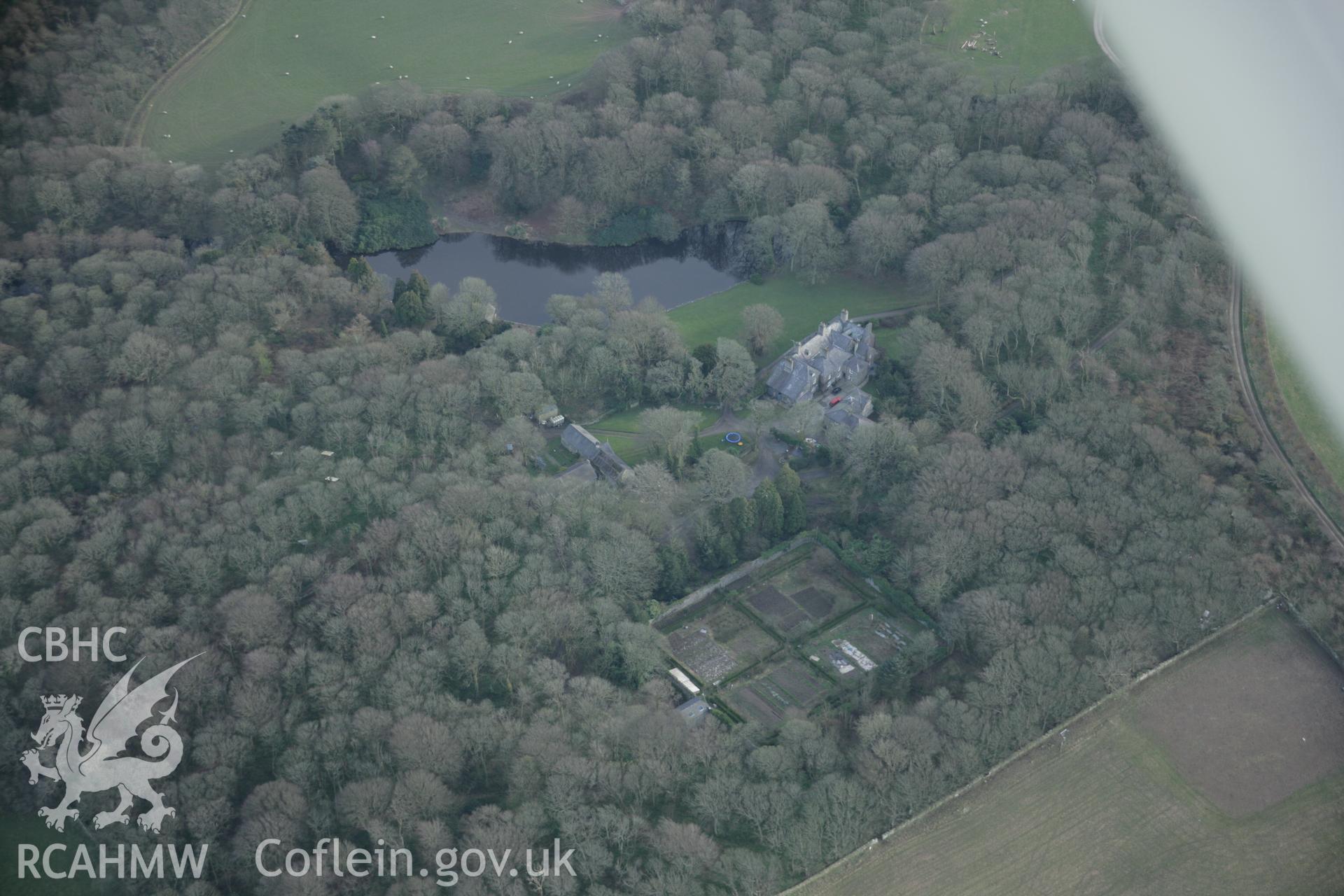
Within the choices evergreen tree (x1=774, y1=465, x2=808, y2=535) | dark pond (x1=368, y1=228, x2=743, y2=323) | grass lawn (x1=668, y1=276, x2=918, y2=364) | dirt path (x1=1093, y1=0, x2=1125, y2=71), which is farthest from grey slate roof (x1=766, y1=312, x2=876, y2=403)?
dirt path (x1=1093, y1=0, x2=1125, y2=71)

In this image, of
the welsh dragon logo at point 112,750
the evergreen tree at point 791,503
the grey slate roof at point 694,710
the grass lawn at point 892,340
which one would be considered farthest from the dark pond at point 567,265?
the welsh dragon logo at point 112,750

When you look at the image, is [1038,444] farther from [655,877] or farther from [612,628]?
[655,877]

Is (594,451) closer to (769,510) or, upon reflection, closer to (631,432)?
(631,432)

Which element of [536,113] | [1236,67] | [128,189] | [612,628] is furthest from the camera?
[536,113]

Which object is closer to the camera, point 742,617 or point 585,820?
point 585,820

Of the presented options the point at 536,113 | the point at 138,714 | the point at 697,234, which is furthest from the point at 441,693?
the point at 536,113

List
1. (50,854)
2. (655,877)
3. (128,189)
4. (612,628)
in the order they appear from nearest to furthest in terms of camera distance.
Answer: (655,877) → (50,854) → (612,628) → (128,189)

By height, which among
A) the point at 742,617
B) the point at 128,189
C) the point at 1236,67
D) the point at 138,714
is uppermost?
the point at 1236,67

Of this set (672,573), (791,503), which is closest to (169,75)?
(672,573)
